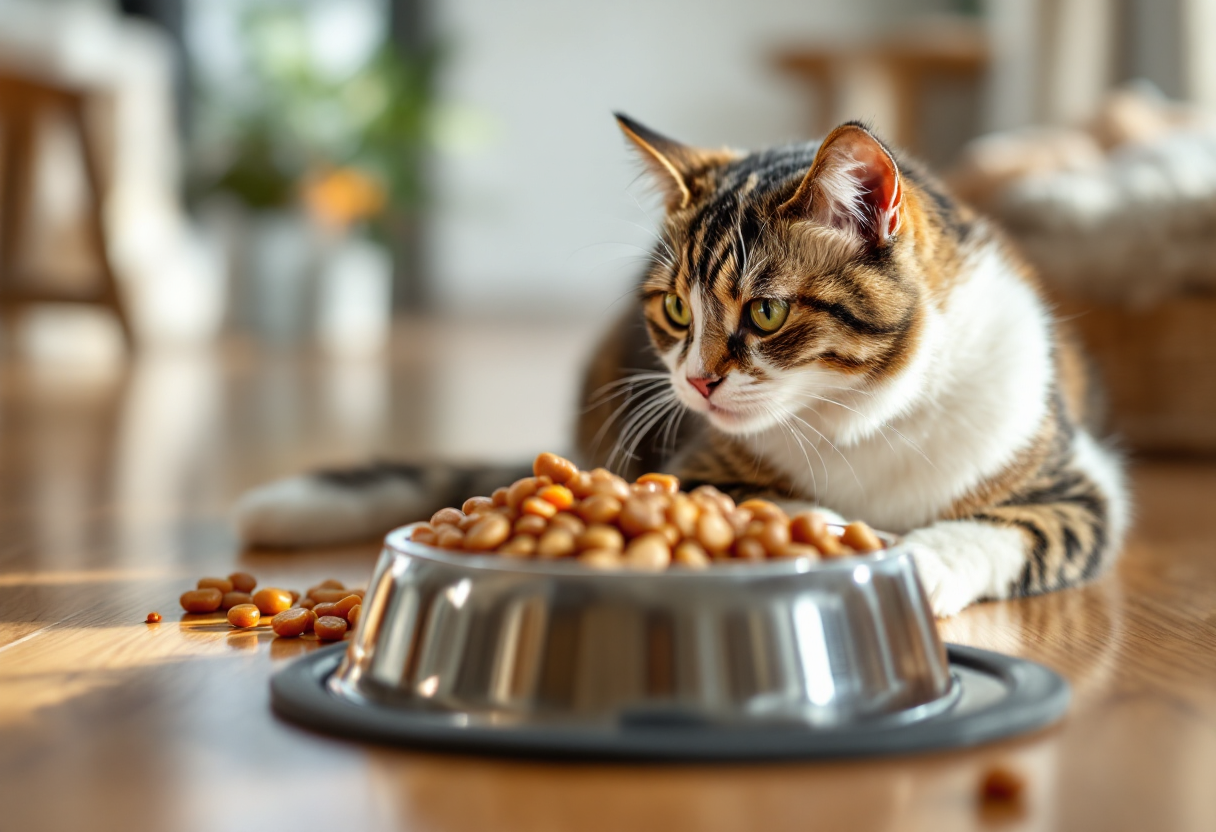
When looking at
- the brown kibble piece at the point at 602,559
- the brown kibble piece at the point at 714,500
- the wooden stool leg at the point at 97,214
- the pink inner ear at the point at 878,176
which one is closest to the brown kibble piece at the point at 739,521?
the brown kibble piece at the point at 714,500

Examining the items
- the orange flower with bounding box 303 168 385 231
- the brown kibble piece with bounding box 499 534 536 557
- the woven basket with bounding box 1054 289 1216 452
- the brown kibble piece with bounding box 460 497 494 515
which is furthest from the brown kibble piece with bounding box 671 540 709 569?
the orange flower with bounding box 303 168 385 231

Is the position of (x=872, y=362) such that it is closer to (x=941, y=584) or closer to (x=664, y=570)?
(x=941, y=584)

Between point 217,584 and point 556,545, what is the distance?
2.23ft

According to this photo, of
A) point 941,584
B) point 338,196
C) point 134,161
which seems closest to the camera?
point 941,584

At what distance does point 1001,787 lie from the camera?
2.99ft

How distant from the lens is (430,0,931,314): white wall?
8.75 m

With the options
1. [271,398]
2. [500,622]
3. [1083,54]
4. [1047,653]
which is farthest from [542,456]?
[1083,54]

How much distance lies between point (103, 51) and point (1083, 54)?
4364 millimetres

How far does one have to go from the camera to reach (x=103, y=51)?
5961 millimetres

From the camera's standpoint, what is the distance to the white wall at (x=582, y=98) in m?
8.75

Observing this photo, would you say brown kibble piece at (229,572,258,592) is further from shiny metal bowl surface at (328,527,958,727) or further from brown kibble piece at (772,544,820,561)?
brown kibble piece at (772,544,820,561)

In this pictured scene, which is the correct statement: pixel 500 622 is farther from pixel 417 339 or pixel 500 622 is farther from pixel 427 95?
pixel 427 95

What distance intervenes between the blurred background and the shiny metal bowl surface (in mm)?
1026

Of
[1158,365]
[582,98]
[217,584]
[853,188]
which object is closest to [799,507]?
[853,188]
